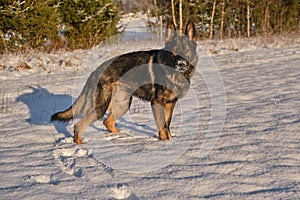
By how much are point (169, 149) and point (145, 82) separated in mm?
936

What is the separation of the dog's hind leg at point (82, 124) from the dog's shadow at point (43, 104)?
13.5 inches

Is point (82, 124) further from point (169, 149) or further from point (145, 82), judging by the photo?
point (169, 149)

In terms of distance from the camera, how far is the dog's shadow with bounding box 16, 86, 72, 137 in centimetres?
463

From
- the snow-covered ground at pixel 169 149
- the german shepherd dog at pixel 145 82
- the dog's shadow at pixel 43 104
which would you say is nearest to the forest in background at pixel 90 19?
the dog's shadow at pixel 43 104

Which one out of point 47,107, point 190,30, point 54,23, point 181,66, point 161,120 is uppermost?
point 54,23

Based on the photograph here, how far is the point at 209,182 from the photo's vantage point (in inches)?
99.9

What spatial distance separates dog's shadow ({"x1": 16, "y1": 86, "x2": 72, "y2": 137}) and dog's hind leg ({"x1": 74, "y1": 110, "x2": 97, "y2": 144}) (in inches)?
13.5

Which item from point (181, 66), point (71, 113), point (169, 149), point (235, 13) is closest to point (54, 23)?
point (71, 113)

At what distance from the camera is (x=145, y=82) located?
13.1ft

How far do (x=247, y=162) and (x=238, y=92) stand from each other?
Result: 10.0ft

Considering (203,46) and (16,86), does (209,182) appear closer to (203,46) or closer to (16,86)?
(16,86)

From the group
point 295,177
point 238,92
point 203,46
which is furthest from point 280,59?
point 295,177

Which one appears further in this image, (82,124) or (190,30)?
(190,30)

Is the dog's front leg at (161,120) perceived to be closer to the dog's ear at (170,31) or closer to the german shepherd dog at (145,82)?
the german shepherd dog at (145,82)
